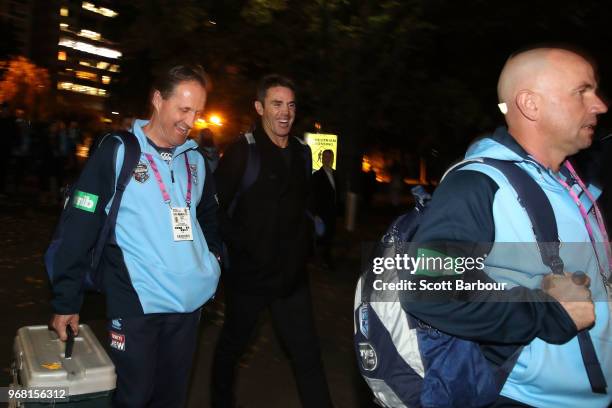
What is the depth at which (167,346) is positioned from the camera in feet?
9.89

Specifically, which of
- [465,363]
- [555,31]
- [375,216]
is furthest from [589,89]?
[375,216]

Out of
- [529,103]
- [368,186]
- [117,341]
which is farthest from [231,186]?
[368,186]

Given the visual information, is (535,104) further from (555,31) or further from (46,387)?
(555,31)

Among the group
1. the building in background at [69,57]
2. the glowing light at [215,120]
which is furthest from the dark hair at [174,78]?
the building in background at [69,57]

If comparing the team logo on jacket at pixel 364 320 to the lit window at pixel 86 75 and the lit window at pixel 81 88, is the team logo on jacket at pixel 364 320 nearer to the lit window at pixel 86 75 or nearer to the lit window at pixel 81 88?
the lit window at pixel 81 88

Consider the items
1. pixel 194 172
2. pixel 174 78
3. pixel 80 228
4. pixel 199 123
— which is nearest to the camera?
pixel 80 228

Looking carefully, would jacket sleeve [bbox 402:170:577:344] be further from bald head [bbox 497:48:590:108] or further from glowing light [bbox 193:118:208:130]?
glowing light [bbox 193:118:208:130]

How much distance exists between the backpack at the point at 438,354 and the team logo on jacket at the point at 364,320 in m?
0.01

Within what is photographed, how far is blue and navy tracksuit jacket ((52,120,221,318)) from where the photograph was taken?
279 centimetres

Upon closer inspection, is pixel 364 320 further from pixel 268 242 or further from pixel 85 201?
pixel 268 242

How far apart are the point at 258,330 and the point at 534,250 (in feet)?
14.9

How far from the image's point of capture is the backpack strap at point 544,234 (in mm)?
1910

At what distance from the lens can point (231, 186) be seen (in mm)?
3781

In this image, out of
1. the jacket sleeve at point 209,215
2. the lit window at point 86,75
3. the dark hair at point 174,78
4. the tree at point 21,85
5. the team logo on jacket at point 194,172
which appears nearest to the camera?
the dark hair at point 174,78
